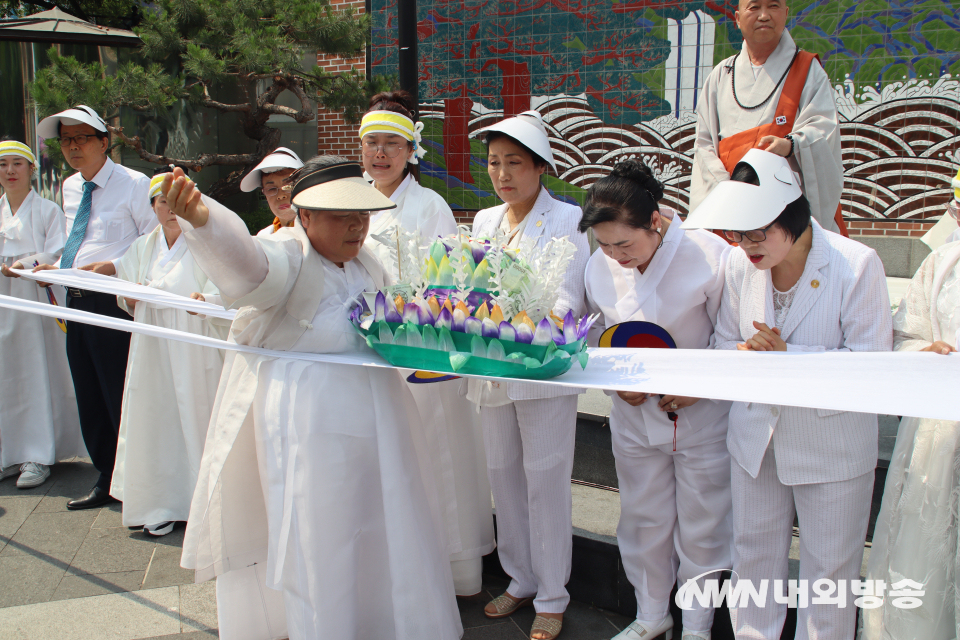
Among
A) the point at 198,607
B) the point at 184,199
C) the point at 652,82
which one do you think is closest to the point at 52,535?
the point at 198,607

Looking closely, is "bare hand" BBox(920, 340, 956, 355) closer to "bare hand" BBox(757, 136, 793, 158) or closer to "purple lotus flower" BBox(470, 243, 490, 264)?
"bare hand" BBox(757, 136, 793, 158)

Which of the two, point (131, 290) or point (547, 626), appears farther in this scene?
point (131, 290)

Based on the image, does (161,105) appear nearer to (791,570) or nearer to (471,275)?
(471,275)

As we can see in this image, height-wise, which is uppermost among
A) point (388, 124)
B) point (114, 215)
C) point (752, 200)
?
point (388, 124)

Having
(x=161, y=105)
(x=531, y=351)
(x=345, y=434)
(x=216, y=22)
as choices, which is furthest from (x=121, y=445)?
(x=216, y=22)

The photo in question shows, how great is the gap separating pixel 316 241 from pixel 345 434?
63 centimetres

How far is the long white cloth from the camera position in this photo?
1702mm

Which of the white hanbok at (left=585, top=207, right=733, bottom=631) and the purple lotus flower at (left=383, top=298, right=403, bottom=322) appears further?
the white hanbok at (left=585, top=207, right=733, bottom=631)

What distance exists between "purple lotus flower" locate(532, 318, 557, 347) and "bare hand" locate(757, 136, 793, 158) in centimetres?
140

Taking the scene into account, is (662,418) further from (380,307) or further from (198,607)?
(198,607)

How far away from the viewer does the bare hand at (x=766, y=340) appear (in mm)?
2082

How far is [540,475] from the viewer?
2699mm

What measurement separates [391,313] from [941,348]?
1.55 meters

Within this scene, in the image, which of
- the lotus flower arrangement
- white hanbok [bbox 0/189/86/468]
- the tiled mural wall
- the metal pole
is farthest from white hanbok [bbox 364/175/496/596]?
the tiled mural wall
